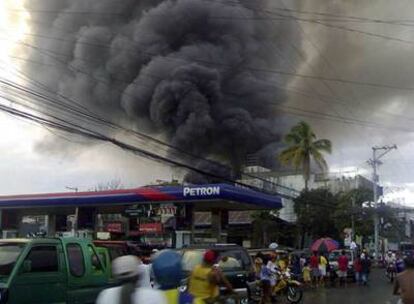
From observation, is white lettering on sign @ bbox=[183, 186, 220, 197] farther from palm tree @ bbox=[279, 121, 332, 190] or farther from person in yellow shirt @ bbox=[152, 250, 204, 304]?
palm tree @ bbox=[279, 121, 332, 190]

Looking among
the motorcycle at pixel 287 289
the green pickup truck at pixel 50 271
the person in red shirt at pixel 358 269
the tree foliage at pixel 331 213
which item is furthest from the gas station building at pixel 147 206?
the tree foliage at pixel 331 213

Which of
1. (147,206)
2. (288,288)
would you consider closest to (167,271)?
(288,288)

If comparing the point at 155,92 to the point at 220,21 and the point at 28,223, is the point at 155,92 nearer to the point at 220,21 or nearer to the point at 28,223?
the point at 220,21

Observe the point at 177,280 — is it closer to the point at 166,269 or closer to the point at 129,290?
the point at 166,269

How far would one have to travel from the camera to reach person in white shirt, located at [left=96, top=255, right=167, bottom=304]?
11.1ft

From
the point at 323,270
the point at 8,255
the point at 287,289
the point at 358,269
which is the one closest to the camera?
the point at 8,255

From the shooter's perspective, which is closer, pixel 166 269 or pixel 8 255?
pixel 166 269

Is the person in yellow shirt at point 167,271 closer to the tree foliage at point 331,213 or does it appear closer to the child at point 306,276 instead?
the child at point 306,276

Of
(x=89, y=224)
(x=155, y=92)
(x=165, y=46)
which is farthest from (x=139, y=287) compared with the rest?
(x=165, y=46)

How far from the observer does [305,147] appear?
173ft

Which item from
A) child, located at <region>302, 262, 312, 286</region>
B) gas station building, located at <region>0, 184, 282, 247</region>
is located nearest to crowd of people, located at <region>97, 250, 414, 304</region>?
gas station building, located at <region>0, 184, 282, 247</region>

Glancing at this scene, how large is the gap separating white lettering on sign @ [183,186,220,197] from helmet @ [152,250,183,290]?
798 inches

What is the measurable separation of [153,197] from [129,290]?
→ 2177 cm

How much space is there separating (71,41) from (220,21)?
1289 centimetres
